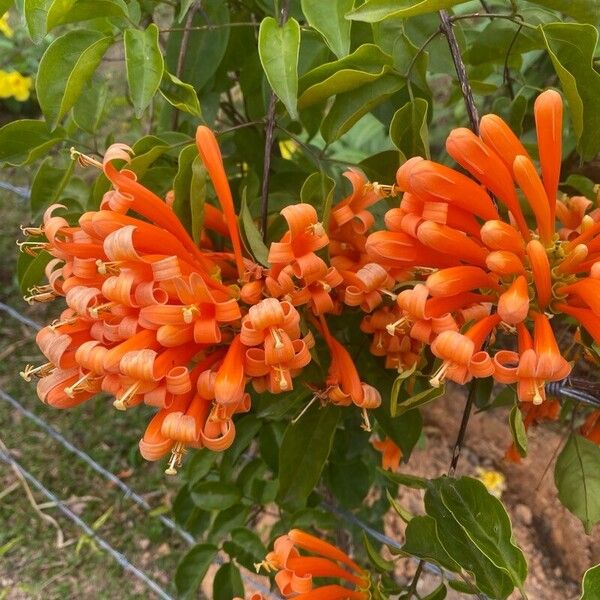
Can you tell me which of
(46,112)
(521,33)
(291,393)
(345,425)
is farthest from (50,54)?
(345,425)

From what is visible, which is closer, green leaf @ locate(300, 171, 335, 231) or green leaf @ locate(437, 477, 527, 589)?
green leaf @ locate(437, 477, 527, 589)

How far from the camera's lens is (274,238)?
2.58 ft

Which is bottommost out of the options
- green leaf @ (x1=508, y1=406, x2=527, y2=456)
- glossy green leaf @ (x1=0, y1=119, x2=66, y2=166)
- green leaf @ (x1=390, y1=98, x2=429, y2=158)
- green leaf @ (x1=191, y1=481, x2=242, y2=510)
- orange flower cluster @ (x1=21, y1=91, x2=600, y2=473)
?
green leaf @ (x1=191, y1=481, x2=242, y2=510)

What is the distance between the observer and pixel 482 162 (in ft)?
1.85

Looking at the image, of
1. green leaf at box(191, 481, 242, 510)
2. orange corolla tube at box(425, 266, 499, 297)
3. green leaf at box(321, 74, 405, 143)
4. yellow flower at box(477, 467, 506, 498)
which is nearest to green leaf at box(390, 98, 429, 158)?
green leaf at box(321, 74, 405, 143)

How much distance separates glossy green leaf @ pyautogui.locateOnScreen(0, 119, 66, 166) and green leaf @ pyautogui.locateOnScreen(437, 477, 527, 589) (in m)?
0.55

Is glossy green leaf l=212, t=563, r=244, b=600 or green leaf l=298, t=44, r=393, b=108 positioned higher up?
green leaf l=298, t=44, r=393, b=108

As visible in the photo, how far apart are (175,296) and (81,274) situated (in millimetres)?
99

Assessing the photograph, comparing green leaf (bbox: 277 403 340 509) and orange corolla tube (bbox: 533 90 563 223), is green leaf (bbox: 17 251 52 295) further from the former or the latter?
orange corolla tube (bbox: 533 90 563 223)

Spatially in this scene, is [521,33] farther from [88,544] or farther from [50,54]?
[88,544]

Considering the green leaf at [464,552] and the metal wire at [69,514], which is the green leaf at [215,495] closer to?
the green leaf at [464,552]

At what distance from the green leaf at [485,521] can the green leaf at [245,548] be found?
0.43m

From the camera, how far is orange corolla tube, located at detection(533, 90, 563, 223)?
0.55 meters

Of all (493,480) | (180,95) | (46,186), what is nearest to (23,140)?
(46,186)
